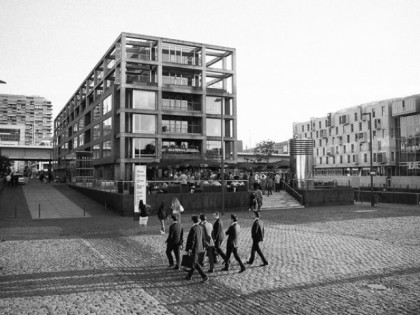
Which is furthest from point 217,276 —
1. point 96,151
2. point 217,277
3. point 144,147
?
point 96,151

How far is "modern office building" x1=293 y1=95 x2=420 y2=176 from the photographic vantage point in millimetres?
67525

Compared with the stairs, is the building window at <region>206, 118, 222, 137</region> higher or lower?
higher

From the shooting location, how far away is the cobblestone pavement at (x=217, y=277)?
323 inches

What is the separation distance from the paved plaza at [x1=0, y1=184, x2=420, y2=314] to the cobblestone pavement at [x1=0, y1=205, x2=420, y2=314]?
2cm

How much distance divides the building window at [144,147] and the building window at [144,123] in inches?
48.4

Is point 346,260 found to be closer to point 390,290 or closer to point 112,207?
point 390,290

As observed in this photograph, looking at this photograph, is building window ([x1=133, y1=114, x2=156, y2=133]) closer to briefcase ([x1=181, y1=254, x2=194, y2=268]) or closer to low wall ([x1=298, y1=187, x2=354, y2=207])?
low wall ([x1=298, y1=187, x2=354, y2=207])

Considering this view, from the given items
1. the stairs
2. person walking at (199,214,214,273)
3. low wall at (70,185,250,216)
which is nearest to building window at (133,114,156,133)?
low wall at (70,185,250,216)

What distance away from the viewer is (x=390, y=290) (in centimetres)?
915

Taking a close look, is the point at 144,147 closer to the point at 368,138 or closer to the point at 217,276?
the point at 217,276

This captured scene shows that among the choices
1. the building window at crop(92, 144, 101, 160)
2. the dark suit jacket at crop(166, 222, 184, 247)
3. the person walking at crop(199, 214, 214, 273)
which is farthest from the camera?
the building window at crop(92, 144, 101, 160)

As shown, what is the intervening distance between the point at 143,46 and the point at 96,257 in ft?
142

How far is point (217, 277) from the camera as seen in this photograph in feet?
34.9

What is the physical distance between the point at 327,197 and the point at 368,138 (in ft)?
186
